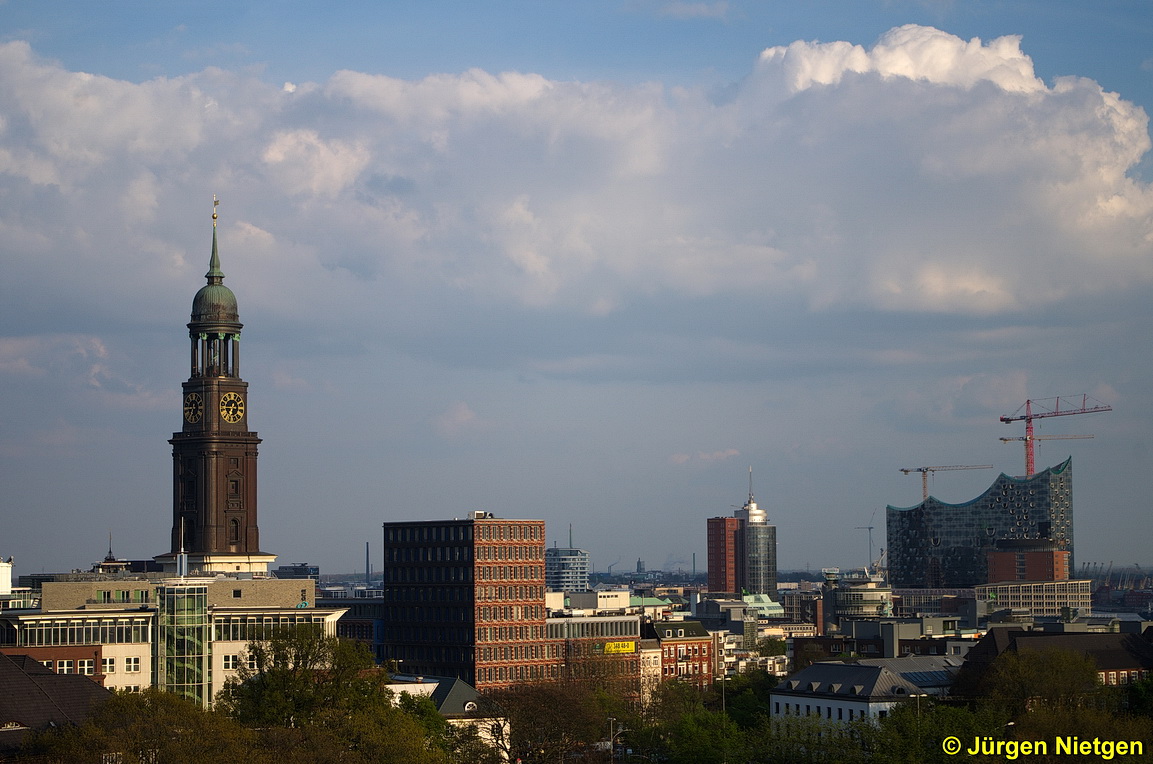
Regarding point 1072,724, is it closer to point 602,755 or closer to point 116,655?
point 602,755

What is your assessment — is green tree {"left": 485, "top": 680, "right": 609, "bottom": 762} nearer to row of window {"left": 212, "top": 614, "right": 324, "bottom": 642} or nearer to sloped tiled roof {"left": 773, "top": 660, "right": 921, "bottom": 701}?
row of window {"left": 212, "top": 614, "right": 324, "bottom": 642}

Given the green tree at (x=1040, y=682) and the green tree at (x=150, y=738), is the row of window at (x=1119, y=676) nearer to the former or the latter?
the green tree at (x=1040, y=682)

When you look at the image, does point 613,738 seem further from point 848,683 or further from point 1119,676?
point 1119,676

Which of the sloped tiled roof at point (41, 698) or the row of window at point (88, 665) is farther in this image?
the row of window at point (88, 665)

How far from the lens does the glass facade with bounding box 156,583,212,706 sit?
15838 centimetres

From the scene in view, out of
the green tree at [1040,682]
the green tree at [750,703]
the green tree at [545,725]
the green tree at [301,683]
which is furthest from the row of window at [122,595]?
the green tree at [1040,682]

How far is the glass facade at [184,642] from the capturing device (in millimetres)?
158375

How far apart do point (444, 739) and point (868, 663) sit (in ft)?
169

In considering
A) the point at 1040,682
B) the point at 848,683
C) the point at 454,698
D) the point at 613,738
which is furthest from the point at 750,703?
the point at 1040,682

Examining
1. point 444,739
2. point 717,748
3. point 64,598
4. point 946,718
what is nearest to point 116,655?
point 64,598

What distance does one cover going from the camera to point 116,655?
157m

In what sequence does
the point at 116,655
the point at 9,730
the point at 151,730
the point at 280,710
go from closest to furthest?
1. the point at 151,730
2. the point at 9,730
3. the point at 280,710
4. the point at 116,655

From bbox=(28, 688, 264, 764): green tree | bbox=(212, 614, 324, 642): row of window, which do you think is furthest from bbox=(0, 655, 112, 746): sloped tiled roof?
bbox=(212, 614, 324, 642): row of window

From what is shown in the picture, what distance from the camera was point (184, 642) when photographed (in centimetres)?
15938
